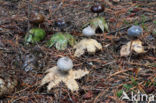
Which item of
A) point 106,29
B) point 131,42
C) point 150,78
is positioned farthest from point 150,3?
point 150,78

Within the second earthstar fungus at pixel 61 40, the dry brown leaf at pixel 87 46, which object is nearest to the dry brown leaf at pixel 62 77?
the dry brown leaf at pixel 87 46

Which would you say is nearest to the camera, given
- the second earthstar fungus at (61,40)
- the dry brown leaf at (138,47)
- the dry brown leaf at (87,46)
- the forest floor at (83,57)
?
the forest floor at (83,57)

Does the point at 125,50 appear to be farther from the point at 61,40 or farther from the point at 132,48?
the point at 61,40

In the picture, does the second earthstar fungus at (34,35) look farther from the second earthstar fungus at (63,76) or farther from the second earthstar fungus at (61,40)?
the second earthstar fungus at (63,76)

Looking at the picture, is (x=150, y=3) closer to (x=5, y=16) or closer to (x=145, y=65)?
(x=145, y=65)

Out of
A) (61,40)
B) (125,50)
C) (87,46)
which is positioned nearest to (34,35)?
(61,40)

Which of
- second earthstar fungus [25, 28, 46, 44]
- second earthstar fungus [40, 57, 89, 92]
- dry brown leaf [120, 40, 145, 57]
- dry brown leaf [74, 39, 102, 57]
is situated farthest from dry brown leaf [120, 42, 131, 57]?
second earthstar fungus [25, 28, 46, 44]

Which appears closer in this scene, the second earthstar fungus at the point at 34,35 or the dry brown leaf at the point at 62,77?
the dry brown leaf at the point at 62,77

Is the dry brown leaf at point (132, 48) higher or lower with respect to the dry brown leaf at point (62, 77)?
higher

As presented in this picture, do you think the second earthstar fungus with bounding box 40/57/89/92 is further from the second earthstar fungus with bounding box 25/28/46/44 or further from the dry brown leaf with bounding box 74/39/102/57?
the second earthstar fungus with bounding box 25/28/46/44
